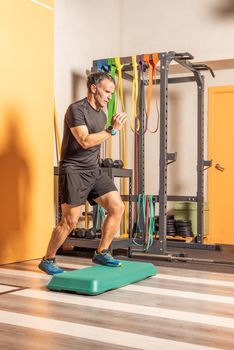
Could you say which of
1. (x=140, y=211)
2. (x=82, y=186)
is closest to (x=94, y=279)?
(x=82, y=186)

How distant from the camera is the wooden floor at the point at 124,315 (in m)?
2.24

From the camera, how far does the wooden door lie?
6445 millimetres

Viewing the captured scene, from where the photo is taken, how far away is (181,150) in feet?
21.9

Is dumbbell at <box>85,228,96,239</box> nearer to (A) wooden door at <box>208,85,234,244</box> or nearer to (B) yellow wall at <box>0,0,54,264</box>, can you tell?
(B) yellow wall at <box>0,0,54,264</box>

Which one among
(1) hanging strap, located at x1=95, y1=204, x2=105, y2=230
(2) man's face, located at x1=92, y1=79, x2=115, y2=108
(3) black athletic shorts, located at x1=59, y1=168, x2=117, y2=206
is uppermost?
(2) man's face, located at x1=92, y1=79, x2=115, y2=108

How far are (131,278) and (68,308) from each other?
784 mm

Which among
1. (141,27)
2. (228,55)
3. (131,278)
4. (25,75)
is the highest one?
(141,27)

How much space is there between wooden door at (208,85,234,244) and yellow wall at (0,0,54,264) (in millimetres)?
2457

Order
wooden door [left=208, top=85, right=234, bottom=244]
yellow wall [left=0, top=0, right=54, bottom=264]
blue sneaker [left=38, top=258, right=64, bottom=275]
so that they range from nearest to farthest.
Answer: blue sneaker [left=38, top=258, right=64, bottom=275], yellow wall [left=0, top=0, right=54, bottom=264], wooden door [left=208, top=85, right=234, bottom=244]

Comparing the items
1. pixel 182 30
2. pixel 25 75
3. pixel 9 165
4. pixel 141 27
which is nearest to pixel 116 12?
pixel 141 27

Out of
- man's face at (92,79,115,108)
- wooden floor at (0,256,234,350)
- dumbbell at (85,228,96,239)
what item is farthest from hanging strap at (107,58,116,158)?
wooden floor at (0,256,234,350)

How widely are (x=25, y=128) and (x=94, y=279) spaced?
179cm

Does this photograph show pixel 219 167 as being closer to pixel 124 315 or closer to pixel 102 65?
pixel 102 65

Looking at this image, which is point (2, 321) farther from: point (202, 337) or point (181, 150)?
point (181, 150)
